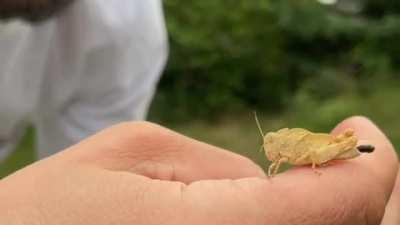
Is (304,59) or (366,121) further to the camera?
(304,59)

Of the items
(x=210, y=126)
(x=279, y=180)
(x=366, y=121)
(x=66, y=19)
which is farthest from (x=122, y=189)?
(x=210, y=126)

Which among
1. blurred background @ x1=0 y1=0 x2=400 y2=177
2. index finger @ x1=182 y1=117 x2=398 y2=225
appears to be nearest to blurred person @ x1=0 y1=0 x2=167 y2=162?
index finger @ x1=182 y1=117 x2=398 y2=225

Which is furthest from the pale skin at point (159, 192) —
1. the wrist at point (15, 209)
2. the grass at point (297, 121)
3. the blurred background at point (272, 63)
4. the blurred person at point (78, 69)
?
the blurred background at point (272, 63)

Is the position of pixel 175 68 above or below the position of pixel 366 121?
below

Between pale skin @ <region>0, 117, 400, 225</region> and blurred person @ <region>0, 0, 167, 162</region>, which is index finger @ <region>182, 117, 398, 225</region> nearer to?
pale skin @ <region>0, 117, 400, 225</region>

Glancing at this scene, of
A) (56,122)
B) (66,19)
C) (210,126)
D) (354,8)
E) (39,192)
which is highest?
(39,192)

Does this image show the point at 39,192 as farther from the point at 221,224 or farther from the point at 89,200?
the point at 221,224

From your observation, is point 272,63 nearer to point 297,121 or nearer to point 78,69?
point 297,121
